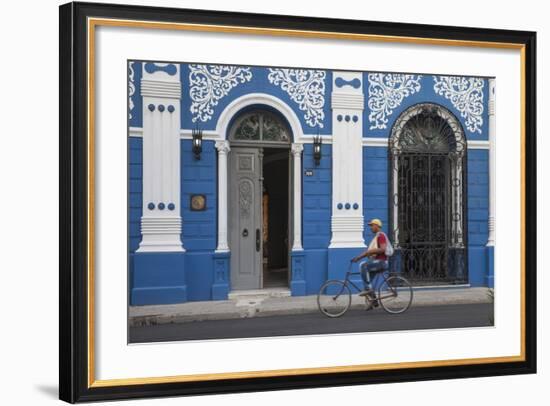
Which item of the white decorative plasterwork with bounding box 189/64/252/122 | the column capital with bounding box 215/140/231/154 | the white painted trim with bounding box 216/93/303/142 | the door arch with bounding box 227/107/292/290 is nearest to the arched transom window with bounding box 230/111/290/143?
the door arch with bounding box 227/107/292/290

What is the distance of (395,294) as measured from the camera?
22.7 ft

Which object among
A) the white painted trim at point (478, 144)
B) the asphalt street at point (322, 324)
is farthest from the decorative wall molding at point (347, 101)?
the asphalt street at point (322, 324)

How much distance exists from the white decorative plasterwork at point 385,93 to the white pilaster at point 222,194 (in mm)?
1947

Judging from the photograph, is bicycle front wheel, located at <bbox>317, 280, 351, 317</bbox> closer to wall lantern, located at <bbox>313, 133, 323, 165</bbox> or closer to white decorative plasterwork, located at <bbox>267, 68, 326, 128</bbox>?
wall lantern, located at <bbox>313, 133, 323, 165</bbox>

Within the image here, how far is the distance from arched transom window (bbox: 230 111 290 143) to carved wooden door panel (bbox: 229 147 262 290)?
0.19m

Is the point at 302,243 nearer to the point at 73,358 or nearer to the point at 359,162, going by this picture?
the point at 359,162

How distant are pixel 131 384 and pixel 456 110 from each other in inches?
202

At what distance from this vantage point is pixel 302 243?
7598 millimetres

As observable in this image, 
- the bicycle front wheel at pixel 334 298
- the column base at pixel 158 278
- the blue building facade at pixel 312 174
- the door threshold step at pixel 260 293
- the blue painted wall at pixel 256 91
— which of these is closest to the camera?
the column base at pixel 158 278

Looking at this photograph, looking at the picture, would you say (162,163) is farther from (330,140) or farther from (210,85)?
(330,140)

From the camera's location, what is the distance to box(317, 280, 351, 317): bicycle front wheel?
6.50 meters

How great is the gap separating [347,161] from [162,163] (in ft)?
8.02

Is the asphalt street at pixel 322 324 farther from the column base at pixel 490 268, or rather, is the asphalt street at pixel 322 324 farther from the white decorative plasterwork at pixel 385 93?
the white decorative plasterwork at pixel 385 93

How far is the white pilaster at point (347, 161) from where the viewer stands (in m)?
7.44
